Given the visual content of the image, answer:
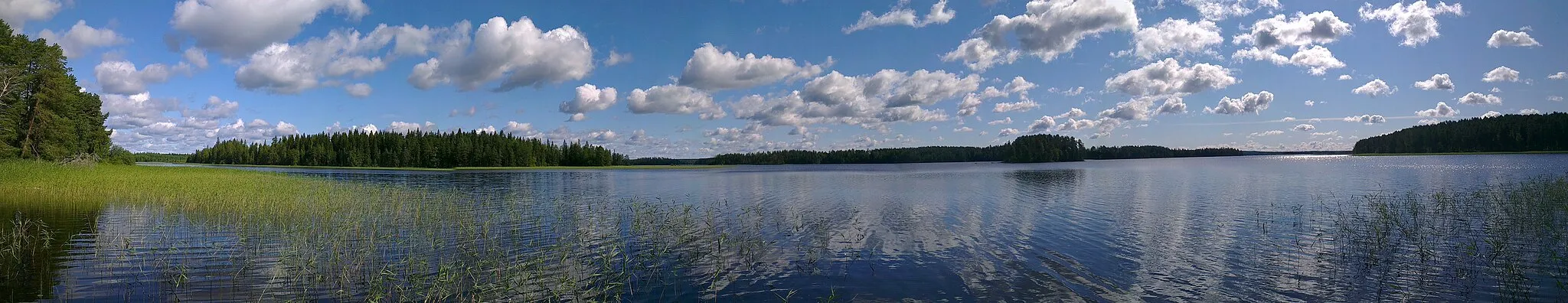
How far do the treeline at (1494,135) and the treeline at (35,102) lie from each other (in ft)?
861

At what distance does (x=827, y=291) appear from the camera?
13.5 meters

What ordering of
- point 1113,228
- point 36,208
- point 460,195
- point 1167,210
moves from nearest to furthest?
point 1113,228 → point 36,208 → point 1167,210 → point 460,195

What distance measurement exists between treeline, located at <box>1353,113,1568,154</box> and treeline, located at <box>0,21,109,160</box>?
262356mm

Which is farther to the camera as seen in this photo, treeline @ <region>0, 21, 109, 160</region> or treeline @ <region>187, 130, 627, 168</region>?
treeline @ <region>187, 130, 627, 168</region>

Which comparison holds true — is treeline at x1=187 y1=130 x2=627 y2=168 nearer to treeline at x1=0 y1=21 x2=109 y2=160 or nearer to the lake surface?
treeline at x1=0 y1=21 x2=109 y2=160

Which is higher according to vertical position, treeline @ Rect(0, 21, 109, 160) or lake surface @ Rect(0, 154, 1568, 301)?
treeline @ Rect(0, 21, 109, 160)

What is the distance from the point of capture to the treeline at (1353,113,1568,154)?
152m

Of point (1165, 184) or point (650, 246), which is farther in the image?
point (1165, 184)

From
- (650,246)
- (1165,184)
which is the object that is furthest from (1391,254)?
(1165,184)

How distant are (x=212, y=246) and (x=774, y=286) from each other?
16546 mm

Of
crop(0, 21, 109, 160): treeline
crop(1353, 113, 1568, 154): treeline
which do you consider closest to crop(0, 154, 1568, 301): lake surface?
crop(0, 21, 109, 160): treeline

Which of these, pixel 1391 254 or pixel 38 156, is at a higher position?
pixel 38 156

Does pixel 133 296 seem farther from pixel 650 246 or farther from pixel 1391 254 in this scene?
pixel 1391 254

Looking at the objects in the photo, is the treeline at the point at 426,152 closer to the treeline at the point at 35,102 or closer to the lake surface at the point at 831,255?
the treeline at the point at 35,102
